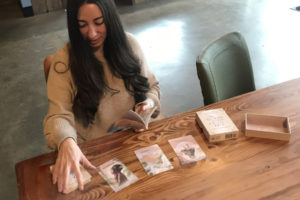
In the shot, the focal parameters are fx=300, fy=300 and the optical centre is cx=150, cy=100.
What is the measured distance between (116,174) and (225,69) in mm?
968

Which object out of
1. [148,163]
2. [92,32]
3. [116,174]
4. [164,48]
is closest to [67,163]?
[116,174]

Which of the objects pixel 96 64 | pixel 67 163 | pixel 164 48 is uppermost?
pixel 96 64

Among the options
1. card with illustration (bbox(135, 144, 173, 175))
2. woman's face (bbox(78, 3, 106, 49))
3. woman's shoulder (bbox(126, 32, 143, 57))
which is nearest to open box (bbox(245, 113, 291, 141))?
card with illustration (bbox(135, 144, 173, 175))

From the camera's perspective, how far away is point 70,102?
1.47 meters

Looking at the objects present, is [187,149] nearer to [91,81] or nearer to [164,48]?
[91,81]

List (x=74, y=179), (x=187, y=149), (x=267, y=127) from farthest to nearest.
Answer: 1. (x=267, y=127)
2. (x=187, y=149)
3. (x=74, y=179)

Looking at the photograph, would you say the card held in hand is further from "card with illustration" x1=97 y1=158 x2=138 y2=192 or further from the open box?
the open box

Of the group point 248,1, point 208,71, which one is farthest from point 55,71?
point 248,1

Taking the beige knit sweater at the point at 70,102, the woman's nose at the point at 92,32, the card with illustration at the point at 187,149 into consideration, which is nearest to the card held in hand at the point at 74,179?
the beige knit sweater at the point at 70,102

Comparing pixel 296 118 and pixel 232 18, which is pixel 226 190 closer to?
pixel 296 118

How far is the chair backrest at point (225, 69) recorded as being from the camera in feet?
5.35

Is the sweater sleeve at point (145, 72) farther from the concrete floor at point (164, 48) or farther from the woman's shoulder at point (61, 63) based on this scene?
the concrete floor at point (164, 48)

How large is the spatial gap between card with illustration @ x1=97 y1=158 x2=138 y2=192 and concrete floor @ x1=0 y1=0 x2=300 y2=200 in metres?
1.38

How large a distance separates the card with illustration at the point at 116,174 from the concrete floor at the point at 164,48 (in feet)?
4.52
